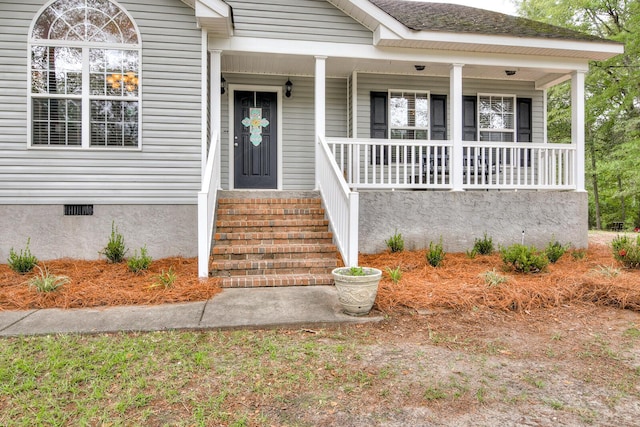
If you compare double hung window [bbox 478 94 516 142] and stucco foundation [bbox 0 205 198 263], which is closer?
stucco foundation [bbox 0 205 198 263]

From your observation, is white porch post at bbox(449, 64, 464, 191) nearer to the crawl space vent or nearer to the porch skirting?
the porch skirting

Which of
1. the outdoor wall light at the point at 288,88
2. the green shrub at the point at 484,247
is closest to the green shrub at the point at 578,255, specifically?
the green shrub at the point at 484,247

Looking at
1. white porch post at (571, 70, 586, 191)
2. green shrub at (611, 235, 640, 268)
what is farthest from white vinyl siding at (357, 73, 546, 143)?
green shrub at (611, 235, 640, 268)

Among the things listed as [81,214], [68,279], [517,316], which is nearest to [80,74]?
[81,214]

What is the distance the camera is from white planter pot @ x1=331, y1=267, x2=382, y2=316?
3.49 meters

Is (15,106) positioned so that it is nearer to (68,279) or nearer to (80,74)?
(80,74)

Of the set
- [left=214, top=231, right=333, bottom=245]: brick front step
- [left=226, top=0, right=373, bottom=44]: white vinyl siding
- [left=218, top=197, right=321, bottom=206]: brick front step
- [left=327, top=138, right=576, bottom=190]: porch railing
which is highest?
[left=226, top=0, right=373, bottom=44]: white vinyl siding

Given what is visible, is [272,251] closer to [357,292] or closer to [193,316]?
[193,316]

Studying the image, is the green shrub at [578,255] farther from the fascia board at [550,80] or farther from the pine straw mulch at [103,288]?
the pine straw mulch at [103,288]

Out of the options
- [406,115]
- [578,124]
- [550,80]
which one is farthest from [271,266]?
[550,80]

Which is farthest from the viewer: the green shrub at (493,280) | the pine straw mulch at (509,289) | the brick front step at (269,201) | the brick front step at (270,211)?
the brick front step at (269,201)

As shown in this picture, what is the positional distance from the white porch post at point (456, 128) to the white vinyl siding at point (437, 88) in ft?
3.94

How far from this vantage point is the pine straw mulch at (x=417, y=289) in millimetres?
3906

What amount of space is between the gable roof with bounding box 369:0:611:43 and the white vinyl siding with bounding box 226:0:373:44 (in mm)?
622
